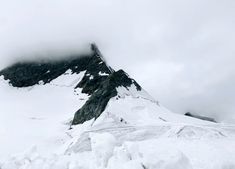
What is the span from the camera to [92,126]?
5138cm

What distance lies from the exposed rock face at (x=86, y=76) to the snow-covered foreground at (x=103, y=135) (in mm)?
1670

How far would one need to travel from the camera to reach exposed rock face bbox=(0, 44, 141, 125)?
5938 centimetres

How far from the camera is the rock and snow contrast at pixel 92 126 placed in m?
32.8

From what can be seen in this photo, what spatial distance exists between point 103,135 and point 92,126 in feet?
38.9

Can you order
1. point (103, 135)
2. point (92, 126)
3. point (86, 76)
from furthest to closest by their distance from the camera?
1. point (86, 76)
2. point (92, 126)
3. point (103, 135)

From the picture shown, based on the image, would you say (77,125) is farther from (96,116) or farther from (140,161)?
(140,161)

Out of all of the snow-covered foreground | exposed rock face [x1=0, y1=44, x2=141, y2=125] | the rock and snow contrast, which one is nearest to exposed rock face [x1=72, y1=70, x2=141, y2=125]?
exposed rock face [x1=0, y1=44, x2=141, y2=125]

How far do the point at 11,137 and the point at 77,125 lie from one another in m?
8.44

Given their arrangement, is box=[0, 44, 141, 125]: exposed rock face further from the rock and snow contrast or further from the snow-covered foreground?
the snow-covered foreground

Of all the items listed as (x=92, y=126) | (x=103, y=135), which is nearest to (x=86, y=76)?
(x=92, y=126)

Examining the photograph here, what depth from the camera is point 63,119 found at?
6241cm

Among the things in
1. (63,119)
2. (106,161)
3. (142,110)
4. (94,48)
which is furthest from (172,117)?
(94,48)

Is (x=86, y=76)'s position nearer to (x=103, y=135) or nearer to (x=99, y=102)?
(x=99, y=102)

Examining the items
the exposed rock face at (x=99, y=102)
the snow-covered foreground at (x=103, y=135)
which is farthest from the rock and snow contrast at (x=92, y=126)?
the exposed rock face at (x=99, y=102)
